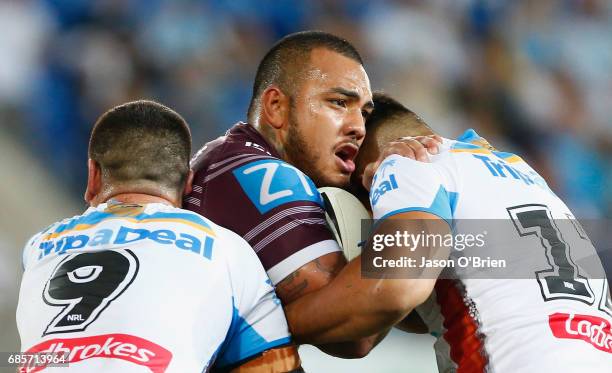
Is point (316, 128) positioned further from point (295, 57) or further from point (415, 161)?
point (415, 161)

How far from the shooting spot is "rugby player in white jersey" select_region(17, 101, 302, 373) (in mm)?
2092

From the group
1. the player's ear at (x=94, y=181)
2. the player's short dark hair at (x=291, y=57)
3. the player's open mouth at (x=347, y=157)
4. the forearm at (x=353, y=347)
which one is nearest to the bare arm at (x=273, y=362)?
the forearm at (x=353, y=347)

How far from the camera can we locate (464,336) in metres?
2.50

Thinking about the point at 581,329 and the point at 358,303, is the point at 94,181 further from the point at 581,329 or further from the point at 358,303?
the point at 581,329

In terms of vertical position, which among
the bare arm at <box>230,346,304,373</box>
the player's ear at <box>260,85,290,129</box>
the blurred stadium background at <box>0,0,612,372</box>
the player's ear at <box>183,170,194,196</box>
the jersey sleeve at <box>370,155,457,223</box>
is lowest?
the bare arm at <box>230,346,304,373</box>

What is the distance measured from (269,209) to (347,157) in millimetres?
787

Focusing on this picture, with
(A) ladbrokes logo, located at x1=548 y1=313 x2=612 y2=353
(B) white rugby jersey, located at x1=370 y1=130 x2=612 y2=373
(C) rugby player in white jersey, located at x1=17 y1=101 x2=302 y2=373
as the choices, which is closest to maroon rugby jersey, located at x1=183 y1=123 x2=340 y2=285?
(C) rugby player in white jersey, located at x1=17 y1=101 x2=302 y2=373

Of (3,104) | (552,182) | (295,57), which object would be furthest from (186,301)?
(552,182)

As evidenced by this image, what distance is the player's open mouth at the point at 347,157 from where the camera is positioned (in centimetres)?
338

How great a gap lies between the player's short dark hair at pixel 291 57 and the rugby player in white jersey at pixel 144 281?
924mm

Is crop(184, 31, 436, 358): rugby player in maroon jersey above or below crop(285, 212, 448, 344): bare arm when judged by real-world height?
above

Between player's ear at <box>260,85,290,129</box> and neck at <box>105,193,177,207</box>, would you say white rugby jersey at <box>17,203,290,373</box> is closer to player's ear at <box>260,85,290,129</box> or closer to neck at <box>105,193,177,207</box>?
neck at <box>105,193,177,207</box>

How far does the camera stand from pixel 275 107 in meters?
3.53

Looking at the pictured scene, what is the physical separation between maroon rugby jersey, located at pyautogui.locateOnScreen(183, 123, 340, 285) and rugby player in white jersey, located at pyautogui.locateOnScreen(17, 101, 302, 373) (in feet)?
0.49
